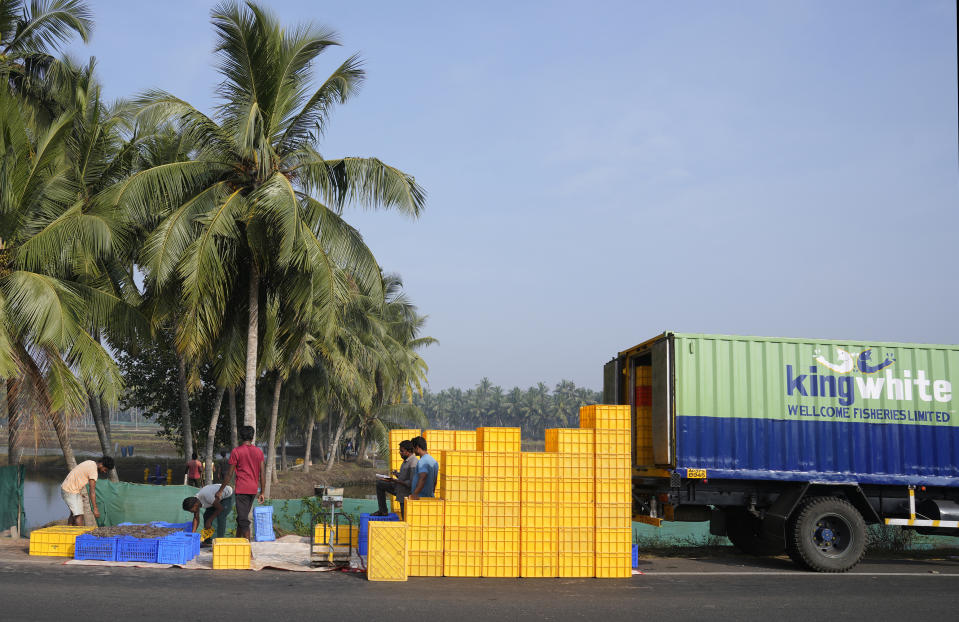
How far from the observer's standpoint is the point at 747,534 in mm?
12773

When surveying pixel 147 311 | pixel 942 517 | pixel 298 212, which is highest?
pixel 298 212

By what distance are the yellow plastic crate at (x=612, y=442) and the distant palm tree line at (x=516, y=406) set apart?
138 meters

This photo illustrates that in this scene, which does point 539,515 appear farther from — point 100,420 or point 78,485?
point 100,420

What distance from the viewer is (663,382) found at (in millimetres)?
11133

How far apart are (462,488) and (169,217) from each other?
8849 mm

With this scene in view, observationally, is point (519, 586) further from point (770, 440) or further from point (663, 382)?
point (770, 440)

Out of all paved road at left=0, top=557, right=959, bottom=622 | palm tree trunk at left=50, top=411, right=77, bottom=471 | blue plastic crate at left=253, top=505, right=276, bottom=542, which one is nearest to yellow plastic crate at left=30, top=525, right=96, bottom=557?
paved road at left=0, top=557, right=959, bottom=622

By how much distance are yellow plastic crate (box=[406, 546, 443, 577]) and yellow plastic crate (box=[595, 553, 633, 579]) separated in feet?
6.67

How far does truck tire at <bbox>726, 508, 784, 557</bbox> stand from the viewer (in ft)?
41.3

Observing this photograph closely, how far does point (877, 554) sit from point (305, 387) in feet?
90.4

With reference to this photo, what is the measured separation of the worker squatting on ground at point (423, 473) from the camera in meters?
10.4

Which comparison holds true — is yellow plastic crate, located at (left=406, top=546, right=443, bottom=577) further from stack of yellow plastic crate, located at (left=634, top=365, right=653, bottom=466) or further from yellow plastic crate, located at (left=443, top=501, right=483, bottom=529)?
stack of yellow plastic crate, located at (left=634, top=365, right=653, bottom=466)

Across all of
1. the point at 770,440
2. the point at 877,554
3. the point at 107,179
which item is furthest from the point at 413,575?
the point at 107,179

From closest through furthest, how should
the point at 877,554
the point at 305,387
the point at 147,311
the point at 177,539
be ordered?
the point at 177,539 → the point at 877,554 → the point at 147,311 → the point at 305,387
